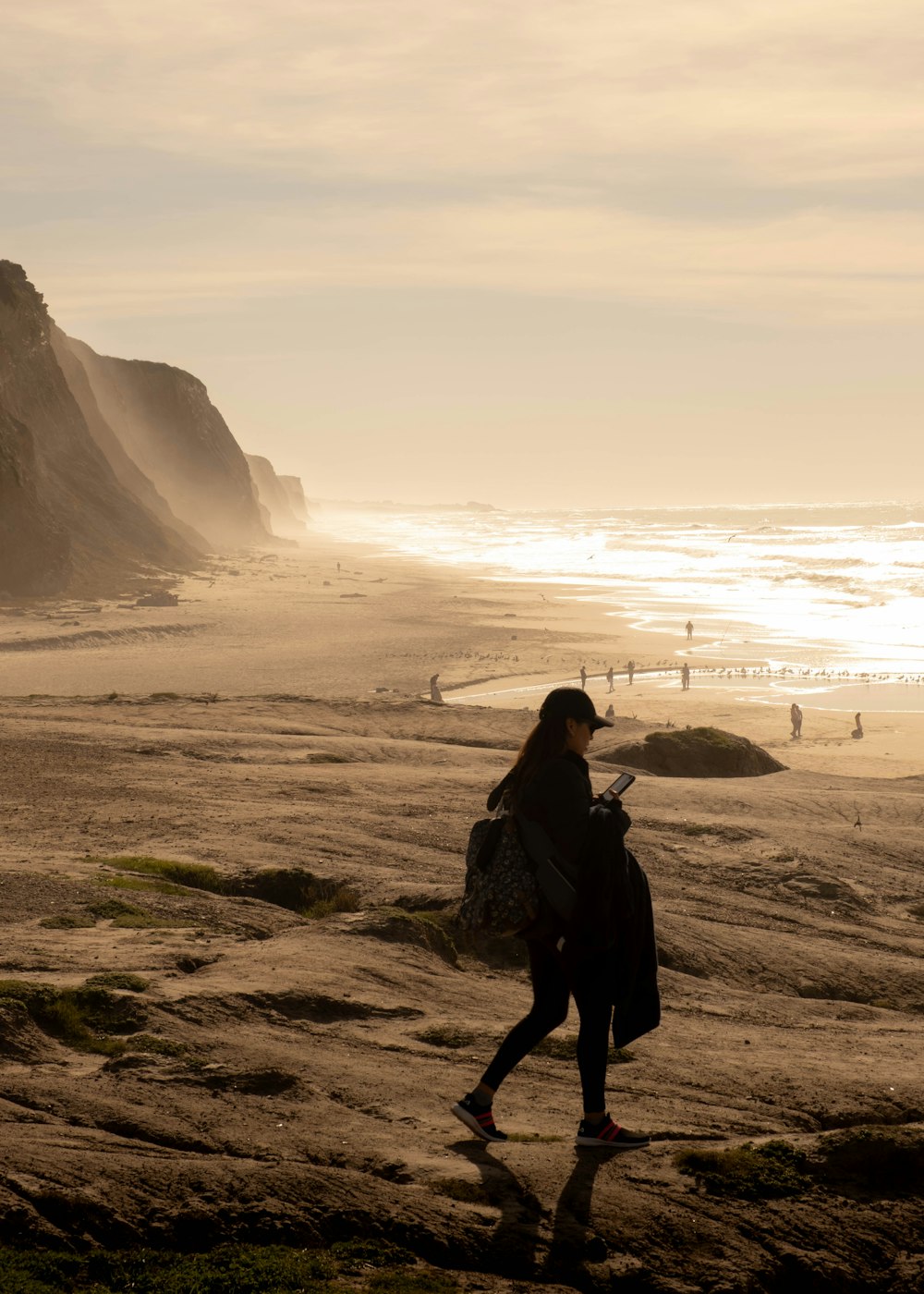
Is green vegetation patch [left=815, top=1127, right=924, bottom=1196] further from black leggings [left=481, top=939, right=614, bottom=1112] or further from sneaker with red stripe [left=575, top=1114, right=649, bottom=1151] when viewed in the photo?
black leggings [left=481, top=939, right=614, bottom=1112]

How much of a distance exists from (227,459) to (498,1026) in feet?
372

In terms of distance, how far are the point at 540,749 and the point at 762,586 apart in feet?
240

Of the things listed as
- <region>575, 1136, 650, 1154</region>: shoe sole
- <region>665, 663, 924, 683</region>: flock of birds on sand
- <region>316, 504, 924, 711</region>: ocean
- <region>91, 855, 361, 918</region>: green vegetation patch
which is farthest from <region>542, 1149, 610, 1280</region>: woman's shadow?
<region>665, 663, 924, 683</region>: flock of birds on sand

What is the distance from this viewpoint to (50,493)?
69562mm

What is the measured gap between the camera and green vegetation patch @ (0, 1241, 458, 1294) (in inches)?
209

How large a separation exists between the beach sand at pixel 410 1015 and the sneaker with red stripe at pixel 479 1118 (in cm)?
10

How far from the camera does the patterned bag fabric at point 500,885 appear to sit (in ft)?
21.3

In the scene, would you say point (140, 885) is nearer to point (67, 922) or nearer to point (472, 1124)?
point (67, 922)

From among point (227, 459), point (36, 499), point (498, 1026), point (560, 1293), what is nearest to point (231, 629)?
point (36, 499)

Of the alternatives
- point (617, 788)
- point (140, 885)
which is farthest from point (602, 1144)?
point (140, 885)

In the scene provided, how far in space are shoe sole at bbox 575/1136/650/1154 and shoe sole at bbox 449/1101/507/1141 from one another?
408 mm

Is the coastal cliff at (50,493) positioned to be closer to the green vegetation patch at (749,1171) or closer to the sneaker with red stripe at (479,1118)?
the sneaker with red stripe at (479,1118)

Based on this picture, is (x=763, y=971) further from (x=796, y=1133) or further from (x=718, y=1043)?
(x=796, y=1133)

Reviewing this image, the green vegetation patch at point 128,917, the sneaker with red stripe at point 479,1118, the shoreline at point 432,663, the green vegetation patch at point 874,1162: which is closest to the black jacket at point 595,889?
the sneaker with red stripe at point 479,1118
